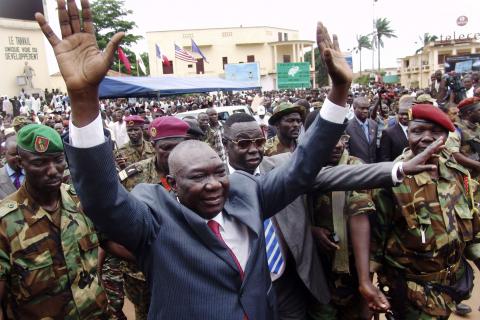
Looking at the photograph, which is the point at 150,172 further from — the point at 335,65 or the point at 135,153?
the point at 335,65

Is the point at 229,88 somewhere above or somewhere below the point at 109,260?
above

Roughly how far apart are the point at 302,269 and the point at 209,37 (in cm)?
5171

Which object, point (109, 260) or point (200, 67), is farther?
point (200, 67)

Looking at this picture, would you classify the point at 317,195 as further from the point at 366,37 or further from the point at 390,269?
the point at 366,37

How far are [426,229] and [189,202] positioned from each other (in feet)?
4.88

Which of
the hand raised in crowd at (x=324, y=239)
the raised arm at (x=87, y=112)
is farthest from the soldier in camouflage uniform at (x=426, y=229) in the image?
the raised arm at (x=87, y=112)

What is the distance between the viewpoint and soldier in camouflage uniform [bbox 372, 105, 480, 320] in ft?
8.06

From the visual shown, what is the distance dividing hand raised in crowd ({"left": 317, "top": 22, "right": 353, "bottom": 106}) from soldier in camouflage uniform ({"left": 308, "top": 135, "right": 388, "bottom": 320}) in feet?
2.91

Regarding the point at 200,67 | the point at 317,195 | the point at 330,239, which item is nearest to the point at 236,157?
the point at 317,195

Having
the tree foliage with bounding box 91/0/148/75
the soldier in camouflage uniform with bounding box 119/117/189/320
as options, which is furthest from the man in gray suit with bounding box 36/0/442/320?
the tree foliage with bounding box 91/0/148/75

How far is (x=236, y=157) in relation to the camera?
3.12 m

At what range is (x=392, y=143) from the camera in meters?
4.99

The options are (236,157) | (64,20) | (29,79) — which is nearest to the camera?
(64,20)

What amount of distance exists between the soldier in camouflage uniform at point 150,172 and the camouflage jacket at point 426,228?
59.7 inches
